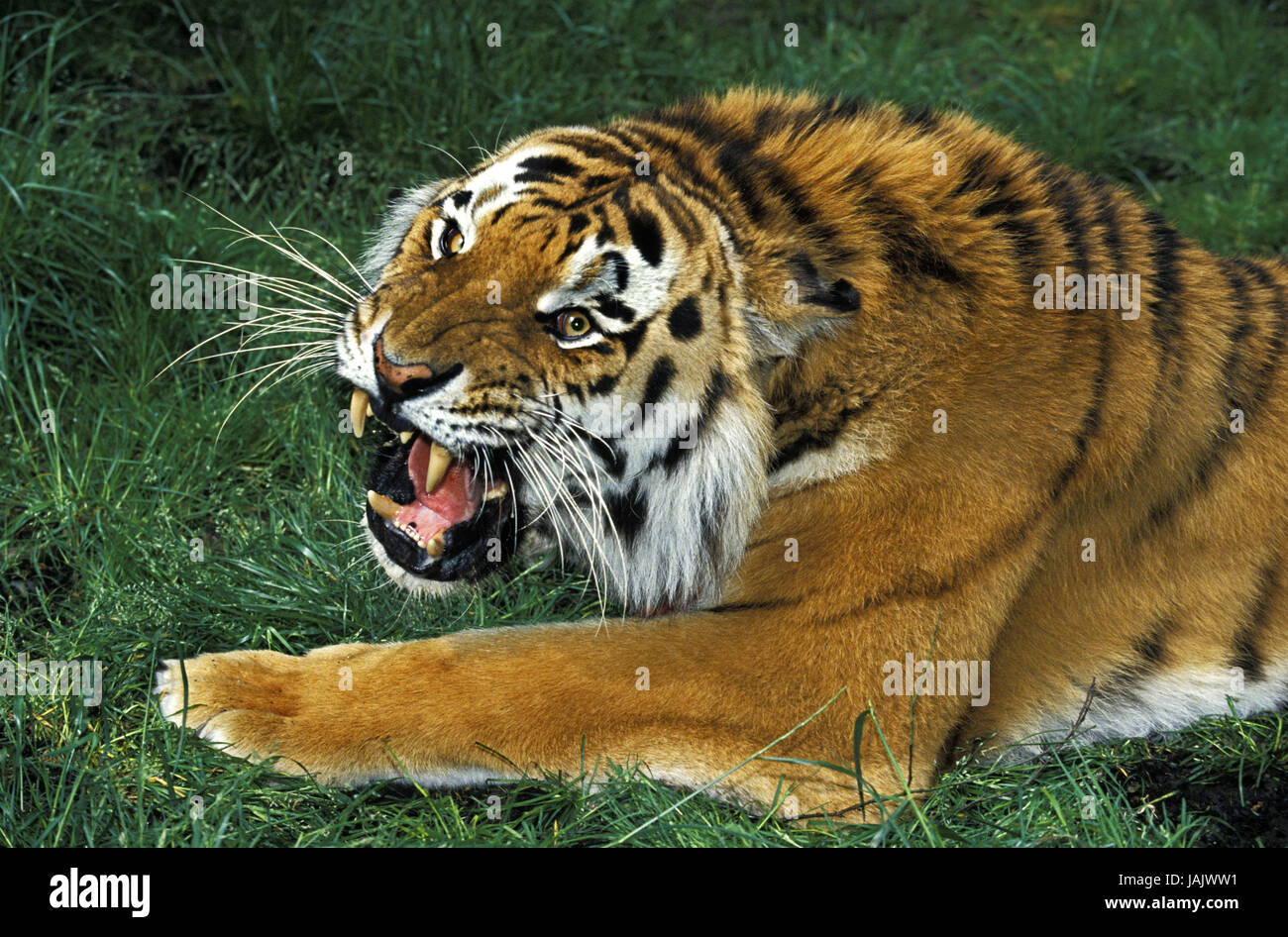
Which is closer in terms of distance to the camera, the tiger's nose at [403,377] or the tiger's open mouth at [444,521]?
the tiger's nose at [403,377]

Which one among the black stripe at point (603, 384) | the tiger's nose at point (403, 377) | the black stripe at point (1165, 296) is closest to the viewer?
the tiger's nose at point (403, 377)

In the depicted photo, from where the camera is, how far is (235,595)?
3287mm

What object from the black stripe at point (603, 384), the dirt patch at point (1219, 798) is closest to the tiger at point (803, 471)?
the black stripe at point (603, 384)

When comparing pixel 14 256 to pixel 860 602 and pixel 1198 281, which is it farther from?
pixel 1198 281

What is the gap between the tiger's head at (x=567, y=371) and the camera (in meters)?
2.69

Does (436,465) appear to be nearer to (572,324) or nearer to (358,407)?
(358,407)

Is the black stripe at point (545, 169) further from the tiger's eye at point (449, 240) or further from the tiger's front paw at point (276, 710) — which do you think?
the tiger's front paw at point (276, 710)

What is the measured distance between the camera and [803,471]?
281 centimetres

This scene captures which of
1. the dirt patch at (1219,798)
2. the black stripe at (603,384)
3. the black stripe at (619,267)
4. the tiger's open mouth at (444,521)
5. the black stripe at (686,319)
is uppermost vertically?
the black stripe at (619,267)

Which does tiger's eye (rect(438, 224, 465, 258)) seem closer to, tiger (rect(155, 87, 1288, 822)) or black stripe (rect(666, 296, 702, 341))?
tiger (rect(155, 87, 1288, 822))

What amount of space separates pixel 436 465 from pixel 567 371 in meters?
0.37
